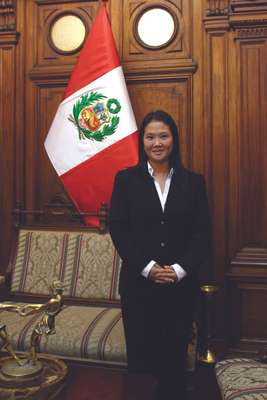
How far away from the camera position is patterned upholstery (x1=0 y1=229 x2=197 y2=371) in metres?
2.31

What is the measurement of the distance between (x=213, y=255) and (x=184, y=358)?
41.7 inches

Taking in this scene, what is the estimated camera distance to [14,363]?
1450 mm

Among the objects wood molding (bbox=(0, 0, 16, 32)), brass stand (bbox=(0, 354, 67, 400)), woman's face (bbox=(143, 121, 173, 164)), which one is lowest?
brass stand (bbox=(0, 354, 67, 400))

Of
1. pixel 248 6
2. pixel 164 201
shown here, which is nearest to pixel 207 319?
pixel 164 201

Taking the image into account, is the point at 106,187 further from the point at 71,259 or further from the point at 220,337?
the point at 220,337

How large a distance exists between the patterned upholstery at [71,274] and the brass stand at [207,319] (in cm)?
44

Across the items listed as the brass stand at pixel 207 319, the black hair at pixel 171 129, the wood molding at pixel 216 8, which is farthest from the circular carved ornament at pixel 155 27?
the brass stand at pixel 207 319

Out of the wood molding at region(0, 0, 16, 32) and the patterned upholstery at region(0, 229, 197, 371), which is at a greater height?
the wood molding at region(0, 0, 16, 32)

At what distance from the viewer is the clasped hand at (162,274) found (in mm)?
1814

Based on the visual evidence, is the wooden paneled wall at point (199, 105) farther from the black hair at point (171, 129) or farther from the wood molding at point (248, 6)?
the black hair at point (171, 129)

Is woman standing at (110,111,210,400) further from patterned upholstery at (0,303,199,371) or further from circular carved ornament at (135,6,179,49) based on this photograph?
circular carved ornament at (135,6,179,49)

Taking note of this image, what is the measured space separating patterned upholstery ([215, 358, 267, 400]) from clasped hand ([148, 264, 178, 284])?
1.22 feet

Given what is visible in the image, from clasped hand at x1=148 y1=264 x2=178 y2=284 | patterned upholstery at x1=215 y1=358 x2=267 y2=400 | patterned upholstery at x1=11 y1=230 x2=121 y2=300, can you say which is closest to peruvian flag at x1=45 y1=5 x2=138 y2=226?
patterned upholstery at x1=11 y1=230 x2=121 y2=300

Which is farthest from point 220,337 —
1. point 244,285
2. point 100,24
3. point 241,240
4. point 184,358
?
point 100,24
